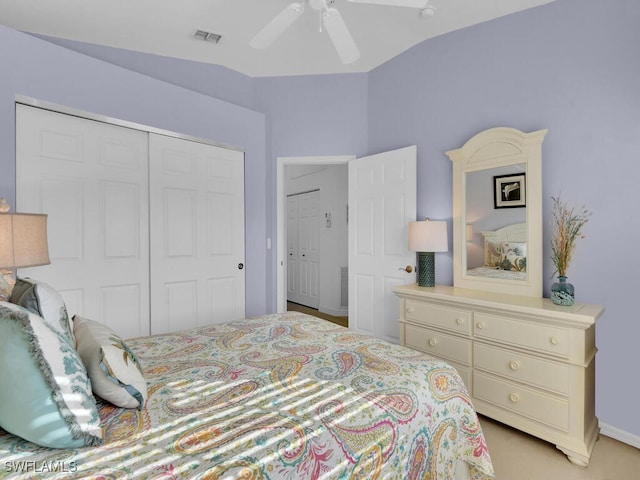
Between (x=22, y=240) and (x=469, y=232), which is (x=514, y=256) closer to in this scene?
(x=469, y=232)

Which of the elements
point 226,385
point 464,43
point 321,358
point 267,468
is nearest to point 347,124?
point 464,43

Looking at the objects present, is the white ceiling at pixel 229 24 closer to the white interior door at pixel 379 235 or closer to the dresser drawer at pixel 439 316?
the white interior door at pixel 379 235

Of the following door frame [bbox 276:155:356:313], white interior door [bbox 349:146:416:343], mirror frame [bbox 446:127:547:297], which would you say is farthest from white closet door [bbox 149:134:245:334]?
mirror frame [bbox 446:127:547:297]

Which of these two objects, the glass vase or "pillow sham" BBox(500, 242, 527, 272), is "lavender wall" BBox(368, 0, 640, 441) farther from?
the glass vase

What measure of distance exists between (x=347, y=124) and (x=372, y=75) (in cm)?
56

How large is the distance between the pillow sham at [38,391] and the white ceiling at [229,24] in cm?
255

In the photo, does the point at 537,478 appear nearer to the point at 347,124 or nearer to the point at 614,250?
the point at 614,250

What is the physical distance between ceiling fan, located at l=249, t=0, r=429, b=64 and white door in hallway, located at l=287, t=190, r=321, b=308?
11.4 ft

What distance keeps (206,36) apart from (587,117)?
2994 mm

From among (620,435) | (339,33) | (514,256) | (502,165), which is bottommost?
(620,435)

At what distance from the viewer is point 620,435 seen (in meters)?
2.05

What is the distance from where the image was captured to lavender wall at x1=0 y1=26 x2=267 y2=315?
216cm

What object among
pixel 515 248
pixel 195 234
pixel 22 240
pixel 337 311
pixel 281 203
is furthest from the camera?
pixel 337 311

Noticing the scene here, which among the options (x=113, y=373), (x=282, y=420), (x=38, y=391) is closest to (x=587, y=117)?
(x=282, y=420)
